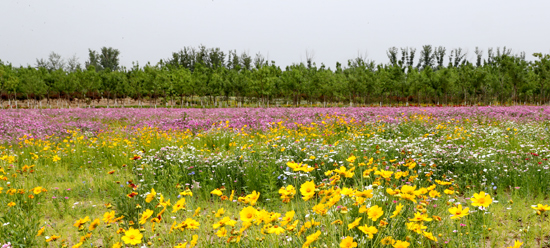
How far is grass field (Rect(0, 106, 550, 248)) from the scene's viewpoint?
7.41ft

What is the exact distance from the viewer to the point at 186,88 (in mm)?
44750

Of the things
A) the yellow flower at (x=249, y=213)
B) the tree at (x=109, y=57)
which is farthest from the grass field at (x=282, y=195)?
the tree at (x=109, y=57)

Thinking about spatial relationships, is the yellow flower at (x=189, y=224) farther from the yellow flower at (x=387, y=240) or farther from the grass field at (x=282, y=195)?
the yellow flower at (x=387, y=240)

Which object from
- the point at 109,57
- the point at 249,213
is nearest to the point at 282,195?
the point at 249,213

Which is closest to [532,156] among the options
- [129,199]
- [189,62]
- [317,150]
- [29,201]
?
[317,150]

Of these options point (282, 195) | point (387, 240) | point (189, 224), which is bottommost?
point (387, 240)

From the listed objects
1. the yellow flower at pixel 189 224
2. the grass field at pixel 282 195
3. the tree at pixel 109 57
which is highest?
the tree at pixel 109 57

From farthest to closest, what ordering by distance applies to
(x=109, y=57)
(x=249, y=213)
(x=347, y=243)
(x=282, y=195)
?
(x=109, y=57), (x=282, y=195), (x=249, y=213), (x=347, y=243)

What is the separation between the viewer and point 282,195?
2.40m

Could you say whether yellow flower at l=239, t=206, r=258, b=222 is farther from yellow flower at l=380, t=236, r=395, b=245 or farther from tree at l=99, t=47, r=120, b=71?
tree at l=99, t=47, r=120, b=71

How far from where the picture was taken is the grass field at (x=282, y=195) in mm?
2260

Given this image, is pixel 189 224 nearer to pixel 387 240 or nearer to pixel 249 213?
pixel 249 213

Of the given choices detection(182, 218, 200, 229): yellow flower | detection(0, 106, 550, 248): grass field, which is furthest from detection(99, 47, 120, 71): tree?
detection(182, 218, 200, 229): yellow flower

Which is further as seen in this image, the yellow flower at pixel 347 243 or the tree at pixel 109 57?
the tree at pixel 109 57
